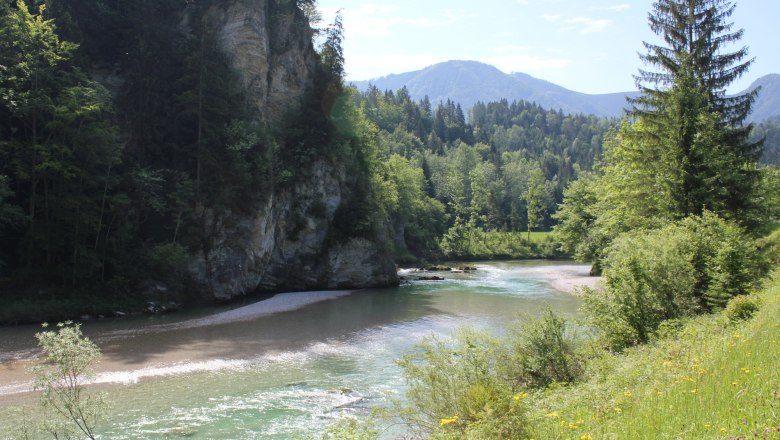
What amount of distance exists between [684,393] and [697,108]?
66.4ft

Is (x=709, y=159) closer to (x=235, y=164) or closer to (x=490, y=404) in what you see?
(x=490, y=404)

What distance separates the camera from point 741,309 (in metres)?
11.7

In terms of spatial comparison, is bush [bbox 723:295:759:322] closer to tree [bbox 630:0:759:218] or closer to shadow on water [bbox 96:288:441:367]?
tree [bbox 630:0:759:218]

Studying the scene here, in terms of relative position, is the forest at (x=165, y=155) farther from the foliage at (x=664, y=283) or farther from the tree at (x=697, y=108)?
the foliage at (x=664, y=283)

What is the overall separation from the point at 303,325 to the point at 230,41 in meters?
22.6

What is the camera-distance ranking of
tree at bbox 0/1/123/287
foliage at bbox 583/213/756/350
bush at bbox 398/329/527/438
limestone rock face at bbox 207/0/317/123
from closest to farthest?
bush at bbox 398/329/527/438
foliage at bbox 583/213/756/350
tree at bbox 0/1/123/287
limestone rock face at bbox 207/0/317/123

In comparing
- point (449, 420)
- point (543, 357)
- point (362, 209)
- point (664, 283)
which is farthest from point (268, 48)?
Answer: point (449, 420)

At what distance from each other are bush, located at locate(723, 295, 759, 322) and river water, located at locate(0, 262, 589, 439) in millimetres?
4639

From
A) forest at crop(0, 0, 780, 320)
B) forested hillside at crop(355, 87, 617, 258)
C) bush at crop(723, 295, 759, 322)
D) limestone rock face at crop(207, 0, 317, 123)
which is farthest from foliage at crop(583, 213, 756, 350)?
forested hillside at crop(355, 87, 617, 258)

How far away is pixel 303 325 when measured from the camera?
25.6 meters

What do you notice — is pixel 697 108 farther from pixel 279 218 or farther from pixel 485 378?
pixel 279 218

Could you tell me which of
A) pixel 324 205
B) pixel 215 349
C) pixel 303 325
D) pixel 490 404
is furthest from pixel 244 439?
pixel 324 205

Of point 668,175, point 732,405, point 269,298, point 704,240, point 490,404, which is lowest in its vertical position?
point 269,298

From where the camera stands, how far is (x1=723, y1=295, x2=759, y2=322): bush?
11531 mm
